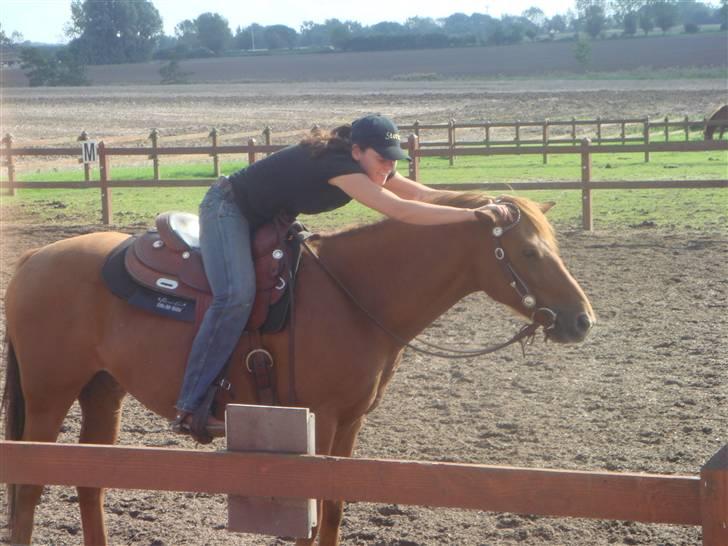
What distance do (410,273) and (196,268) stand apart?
3.01 ft

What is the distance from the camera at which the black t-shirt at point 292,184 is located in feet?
12.9

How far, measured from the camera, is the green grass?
15.2m

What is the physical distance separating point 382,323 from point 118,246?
1.28 metres

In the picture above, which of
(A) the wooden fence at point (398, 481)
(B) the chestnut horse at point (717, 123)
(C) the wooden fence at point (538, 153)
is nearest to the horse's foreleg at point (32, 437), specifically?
(A) the wooden fence at point (398, 481)

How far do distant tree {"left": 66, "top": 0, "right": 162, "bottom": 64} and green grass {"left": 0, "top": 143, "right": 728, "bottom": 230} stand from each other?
160 ft

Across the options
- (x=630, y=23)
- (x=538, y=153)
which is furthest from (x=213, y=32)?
(x=538, y=153)

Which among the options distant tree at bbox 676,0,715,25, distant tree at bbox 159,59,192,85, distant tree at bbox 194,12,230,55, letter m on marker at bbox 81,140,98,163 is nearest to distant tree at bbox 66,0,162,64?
distant tree at bbox 159,59,192,85

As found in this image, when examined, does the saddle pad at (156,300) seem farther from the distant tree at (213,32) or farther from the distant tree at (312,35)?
the distant tree at (312,35)

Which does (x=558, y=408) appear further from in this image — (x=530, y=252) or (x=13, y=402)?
(x=13, y=402)

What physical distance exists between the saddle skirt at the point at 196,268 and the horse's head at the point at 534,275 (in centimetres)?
86

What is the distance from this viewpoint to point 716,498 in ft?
7.70

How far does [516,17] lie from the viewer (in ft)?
483

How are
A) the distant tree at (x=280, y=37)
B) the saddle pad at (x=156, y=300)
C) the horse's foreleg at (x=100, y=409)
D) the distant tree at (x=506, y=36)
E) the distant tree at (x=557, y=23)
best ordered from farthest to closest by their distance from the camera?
the distant tree at (x=557, y=23) → the distant tree at (x=280, y=37) → the distant tree at (x=506, y=36) → the horse's foreleg at (x=100, y=409) → the saddle pad at (x=156, y=300)

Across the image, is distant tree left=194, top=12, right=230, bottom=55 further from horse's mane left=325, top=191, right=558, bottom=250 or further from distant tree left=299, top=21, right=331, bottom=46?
horse's mane left=325, top=191, right=558, bottom=250
